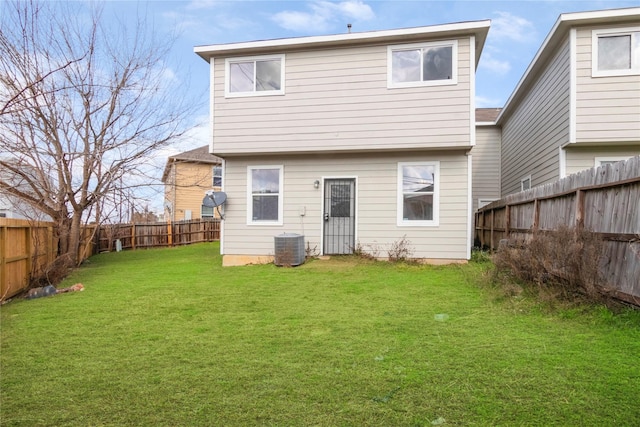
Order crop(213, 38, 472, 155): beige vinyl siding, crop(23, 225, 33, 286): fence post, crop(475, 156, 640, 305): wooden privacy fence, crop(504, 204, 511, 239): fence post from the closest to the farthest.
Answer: crop(475, 156, 640, 305): wooden privacy fence
crop(23, 225, 33, 286): fence post
crop(213, 38, 472, 155): beige vinyl siding
crop(504, 204, 511, 239): fence post

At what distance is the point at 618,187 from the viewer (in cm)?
423

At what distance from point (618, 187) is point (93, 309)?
22.0 feet

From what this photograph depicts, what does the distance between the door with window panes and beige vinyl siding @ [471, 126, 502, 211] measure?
7.94 m

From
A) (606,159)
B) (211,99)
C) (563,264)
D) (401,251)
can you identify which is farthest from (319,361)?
(606,159)

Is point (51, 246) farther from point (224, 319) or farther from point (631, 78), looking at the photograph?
point (631, 78)

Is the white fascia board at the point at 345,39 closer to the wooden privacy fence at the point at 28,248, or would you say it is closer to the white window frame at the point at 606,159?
the white window frame at the point at 606,159

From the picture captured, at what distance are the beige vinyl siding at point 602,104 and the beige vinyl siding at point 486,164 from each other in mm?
7124

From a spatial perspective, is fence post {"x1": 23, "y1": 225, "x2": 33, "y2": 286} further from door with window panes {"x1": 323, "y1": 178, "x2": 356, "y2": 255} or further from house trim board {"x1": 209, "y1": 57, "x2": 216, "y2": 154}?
door with window panes {"x1": 323, "y1": 178, "x2": 356, "y2": 255}

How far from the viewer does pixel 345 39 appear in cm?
844

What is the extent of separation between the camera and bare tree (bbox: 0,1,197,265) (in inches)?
347

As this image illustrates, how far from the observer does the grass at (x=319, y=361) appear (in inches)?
93.0

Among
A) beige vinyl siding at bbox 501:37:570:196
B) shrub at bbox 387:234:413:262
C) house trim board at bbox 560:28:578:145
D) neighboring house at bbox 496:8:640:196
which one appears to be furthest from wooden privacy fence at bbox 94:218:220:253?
house trim board at bbox 560:28:578:145

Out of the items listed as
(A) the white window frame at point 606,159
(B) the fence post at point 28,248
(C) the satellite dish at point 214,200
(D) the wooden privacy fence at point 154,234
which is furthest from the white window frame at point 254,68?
(D) the wooden privacy fence at point 154,234

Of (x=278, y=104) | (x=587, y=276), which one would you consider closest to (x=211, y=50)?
(x=278, y=104)
